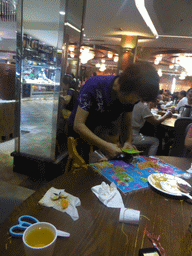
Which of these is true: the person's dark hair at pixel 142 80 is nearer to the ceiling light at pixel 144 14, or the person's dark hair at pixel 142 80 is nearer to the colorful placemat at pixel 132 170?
the colorful placemat at pixel 132 170

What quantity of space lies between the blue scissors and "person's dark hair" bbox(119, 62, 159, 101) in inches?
38.3

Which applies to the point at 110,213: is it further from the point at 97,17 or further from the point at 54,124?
the point at 97,17

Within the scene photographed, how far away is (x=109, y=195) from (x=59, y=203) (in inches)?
9.6

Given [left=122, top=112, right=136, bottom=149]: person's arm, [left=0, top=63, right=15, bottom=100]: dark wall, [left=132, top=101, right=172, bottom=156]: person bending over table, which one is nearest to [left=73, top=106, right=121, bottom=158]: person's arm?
[left=122, top=112, right=136, bottom=149]: person's arm

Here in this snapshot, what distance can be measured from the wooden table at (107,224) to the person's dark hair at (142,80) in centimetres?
64

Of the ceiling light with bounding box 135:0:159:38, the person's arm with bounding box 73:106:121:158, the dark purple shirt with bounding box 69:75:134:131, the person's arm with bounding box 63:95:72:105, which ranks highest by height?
the ceiling light with bounding box 135:0:159:38

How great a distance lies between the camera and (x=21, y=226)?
64 centimetres

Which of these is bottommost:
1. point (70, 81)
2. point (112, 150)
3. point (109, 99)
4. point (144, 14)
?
point (112, 150)

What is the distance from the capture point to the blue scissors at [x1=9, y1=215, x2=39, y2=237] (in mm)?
617

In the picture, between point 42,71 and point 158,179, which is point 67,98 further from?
point 158,179

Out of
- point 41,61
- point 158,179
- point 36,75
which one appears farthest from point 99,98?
point 36,75

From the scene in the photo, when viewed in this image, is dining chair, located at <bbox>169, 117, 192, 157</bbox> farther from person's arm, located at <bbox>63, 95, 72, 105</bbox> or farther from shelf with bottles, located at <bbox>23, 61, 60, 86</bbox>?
shelf with bottles, located at <bbox>23, 61, 60, 86</bbox>

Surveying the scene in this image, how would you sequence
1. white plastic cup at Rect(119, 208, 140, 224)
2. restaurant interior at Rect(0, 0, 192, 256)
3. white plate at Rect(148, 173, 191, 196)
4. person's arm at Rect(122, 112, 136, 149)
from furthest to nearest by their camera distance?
restaurant interior at Rect(0, 0, 192, 256), person's arm at Rect(122, 112, 136, 149), white plate at Rect(148, 173, 191, 196), white plastic cup at Rect(119, 208, 140, 224)

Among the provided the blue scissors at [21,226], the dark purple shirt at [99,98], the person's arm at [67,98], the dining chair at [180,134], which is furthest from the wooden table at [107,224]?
the dining chair at [180,134]
